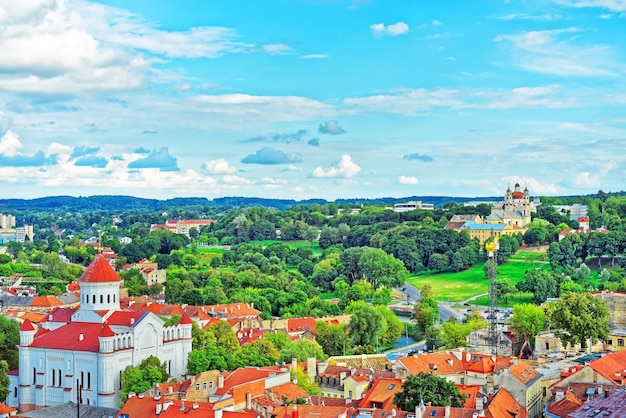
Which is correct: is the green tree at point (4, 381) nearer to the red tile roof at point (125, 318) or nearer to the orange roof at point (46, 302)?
the red tile roof at point (125, 318)

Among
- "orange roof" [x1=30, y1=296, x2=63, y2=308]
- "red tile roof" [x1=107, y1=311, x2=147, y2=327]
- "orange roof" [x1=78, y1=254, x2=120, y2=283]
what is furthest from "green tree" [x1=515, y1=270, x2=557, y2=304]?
"red tile roof" [x1=107, y1=311, x2=147, y2=327]

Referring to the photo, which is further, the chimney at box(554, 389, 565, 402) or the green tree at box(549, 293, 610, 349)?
the green tree at box(549, 293, 610, 349)

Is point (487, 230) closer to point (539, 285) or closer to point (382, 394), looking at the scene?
point (539, 285)

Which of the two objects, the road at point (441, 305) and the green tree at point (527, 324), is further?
the road at point (441, 305)

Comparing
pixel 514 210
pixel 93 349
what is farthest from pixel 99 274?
pixel 514 210

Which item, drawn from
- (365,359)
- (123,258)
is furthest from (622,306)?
(123,258)

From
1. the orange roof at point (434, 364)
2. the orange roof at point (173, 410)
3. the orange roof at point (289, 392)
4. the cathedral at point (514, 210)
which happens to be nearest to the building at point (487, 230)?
the cathedral at point (514, 210)

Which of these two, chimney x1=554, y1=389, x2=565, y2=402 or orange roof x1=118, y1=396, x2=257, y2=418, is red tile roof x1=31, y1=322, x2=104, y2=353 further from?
chimney x1=554, y1=389, x2=565, y2=402
